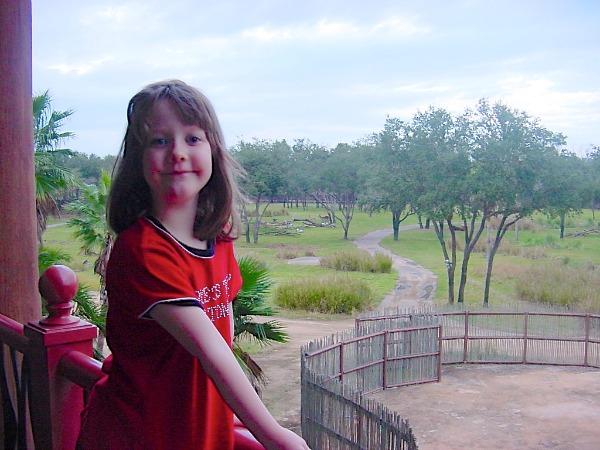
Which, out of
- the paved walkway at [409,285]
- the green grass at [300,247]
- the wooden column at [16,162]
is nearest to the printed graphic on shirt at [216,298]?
the wooden column at [16,162]

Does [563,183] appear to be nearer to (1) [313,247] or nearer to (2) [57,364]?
(1) [313,247]

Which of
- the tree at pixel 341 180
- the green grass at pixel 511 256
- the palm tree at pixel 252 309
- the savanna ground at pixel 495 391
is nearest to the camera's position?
the palm tree at pixel 252 309

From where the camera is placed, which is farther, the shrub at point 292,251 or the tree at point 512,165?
the shrub at point 292,251

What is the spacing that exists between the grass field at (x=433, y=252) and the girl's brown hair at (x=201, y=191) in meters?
11.4

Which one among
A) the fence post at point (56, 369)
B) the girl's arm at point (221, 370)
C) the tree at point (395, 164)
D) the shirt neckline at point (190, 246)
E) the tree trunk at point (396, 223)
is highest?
the tree at point (395, 164)

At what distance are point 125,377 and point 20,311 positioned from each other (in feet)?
3.67

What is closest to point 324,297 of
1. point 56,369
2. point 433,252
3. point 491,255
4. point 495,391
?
point 491,255

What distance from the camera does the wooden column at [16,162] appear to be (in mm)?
1884

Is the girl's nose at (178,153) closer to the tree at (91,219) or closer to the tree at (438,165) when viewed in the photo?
the tree at (91,219)

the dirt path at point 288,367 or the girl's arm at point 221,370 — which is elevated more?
the girl's arm at point 221,370

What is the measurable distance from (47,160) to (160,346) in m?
5.10

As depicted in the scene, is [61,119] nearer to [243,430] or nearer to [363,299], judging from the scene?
[243,430]

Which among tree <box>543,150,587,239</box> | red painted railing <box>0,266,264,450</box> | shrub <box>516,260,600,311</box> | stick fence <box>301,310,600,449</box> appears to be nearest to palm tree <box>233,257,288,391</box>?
stick fence <box>301,310,600,449</box>

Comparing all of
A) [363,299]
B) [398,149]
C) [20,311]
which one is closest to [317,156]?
[398,149]
